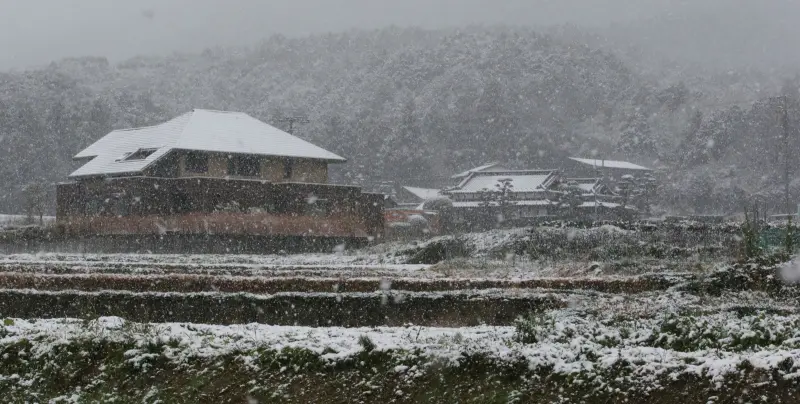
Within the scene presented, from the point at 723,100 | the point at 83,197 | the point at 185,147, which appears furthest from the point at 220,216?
the point at 723,100

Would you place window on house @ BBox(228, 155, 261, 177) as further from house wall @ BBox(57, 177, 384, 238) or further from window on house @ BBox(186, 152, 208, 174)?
house wall @ BBox(57, 177, 384, 238)

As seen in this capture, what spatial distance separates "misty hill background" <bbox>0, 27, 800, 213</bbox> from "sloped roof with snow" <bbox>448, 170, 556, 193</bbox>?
1452 cm

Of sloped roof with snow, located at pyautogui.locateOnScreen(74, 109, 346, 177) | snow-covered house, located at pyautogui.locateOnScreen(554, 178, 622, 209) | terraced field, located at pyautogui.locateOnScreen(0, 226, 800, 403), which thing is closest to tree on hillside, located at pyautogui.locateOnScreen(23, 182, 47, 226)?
sloped roof with snow, located at pyautogui.locateOnScreen(74, 109, 346, 177)

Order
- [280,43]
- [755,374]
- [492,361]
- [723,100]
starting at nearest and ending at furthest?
1. [755,374]
2. [492,361]
3. [723,100]
4. [280,43]

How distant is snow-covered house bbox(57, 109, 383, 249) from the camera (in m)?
42.9

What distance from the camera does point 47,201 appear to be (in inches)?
3118

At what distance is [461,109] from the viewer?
10388cm

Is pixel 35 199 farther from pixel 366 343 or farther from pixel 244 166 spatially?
pixel 366 343

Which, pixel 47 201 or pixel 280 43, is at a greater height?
pixel 280 43

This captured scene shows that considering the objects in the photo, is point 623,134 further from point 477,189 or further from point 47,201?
point 47,201

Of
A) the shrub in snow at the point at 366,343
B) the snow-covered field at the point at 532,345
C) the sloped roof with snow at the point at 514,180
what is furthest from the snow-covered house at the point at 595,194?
the shrub in snow at the point at 366,343

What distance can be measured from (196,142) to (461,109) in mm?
60234

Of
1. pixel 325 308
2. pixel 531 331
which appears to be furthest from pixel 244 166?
pixel 531 331

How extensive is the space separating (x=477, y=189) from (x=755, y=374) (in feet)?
224
